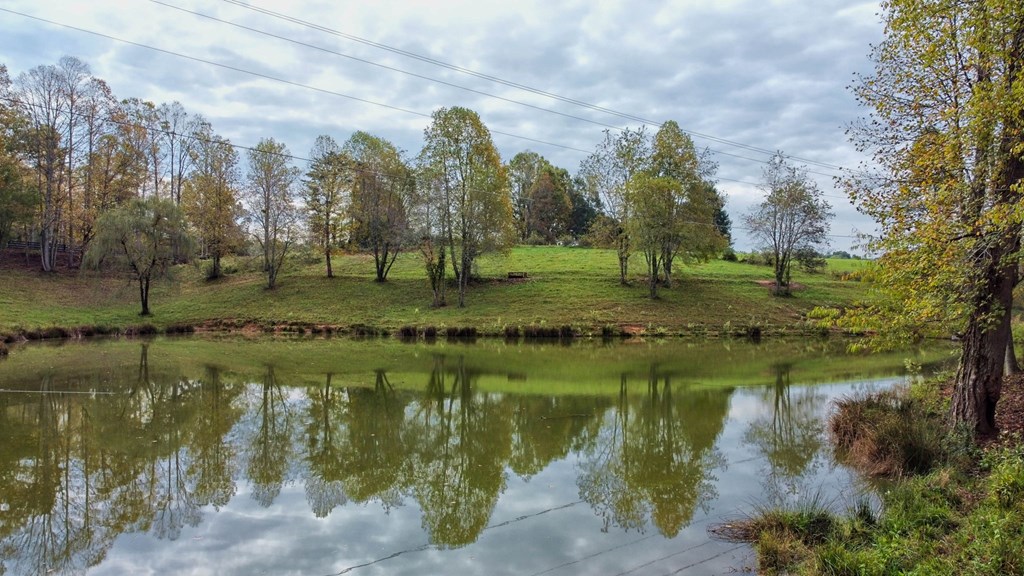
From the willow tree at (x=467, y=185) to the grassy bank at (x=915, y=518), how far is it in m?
29.8

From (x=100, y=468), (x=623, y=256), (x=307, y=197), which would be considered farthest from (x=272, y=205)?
(x=100, y=468)

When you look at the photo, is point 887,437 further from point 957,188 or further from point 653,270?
point 653,270

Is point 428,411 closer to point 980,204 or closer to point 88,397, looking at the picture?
point 88,397

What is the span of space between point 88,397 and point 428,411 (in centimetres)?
858

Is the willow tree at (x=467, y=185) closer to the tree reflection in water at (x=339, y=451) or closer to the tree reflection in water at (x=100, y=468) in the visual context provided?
the tree reflection in water at (x=339, y=451)

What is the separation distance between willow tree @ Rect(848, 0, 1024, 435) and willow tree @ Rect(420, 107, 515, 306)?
2907 centimetres

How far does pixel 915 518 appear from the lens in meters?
6.32

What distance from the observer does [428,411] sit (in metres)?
14.2

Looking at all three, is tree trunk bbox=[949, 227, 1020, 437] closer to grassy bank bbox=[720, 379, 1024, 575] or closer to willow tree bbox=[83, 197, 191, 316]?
grassy bank bbox=[720, 379, 1024, 575]

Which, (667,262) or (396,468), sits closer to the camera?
(396,468)

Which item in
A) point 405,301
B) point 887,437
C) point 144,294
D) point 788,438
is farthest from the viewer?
point 405,301

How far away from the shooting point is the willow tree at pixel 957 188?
24.5ft

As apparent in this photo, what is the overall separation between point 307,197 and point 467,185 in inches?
566

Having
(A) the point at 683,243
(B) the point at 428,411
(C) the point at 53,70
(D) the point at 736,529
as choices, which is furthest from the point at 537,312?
(C) the point at 53,70
